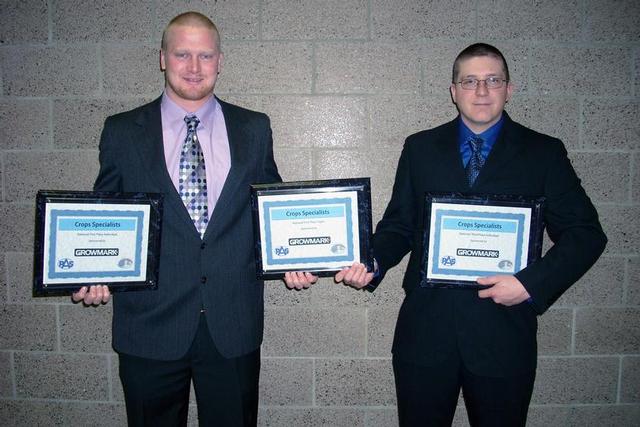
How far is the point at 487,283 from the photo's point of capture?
1.54 metres

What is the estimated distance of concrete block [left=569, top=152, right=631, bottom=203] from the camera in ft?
6.83

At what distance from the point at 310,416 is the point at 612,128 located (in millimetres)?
1997

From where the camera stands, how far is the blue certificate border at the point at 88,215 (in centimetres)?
152

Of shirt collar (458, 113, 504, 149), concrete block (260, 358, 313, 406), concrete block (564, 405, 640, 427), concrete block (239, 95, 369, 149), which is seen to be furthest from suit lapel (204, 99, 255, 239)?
concrete block (564, 405, 640, 427)

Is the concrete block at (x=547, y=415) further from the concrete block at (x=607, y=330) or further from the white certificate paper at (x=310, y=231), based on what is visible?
the white certificate paper at (x=310, y=231)

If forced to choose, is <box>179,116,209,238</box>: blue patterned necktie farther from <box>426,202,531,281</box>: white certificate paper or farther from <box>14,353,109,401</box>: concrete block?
<box>14,353,109,401</box>: concrete block

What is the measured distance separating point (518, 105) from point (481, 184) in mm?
743

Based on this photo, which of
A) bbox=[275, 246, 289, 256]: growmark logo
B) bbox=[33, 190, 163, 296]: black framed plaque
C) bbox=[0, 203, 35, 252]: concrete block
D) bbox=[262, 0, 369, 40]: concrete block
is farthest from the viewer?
bbox=[0, 203, 35, 252]: concrete block

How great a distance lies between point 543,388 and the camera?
2.18 metres

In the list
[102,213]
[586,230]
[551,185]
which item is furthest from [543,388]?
[102,213]

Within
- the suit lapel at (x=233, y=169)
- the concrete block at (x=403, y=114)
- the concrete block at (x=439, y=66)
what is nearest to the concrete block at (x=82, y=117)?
the suit lapel at (x=233, y=169)

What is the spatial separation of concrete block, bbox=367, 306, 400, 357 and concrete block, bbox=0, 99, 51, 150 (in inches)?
69.5

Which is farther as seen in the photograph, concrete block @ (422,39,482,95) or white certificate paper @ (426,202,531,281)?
concrete block @ (422,39,482,95)

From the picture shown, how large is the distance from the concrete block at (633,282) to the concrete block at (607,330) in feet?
0.15
